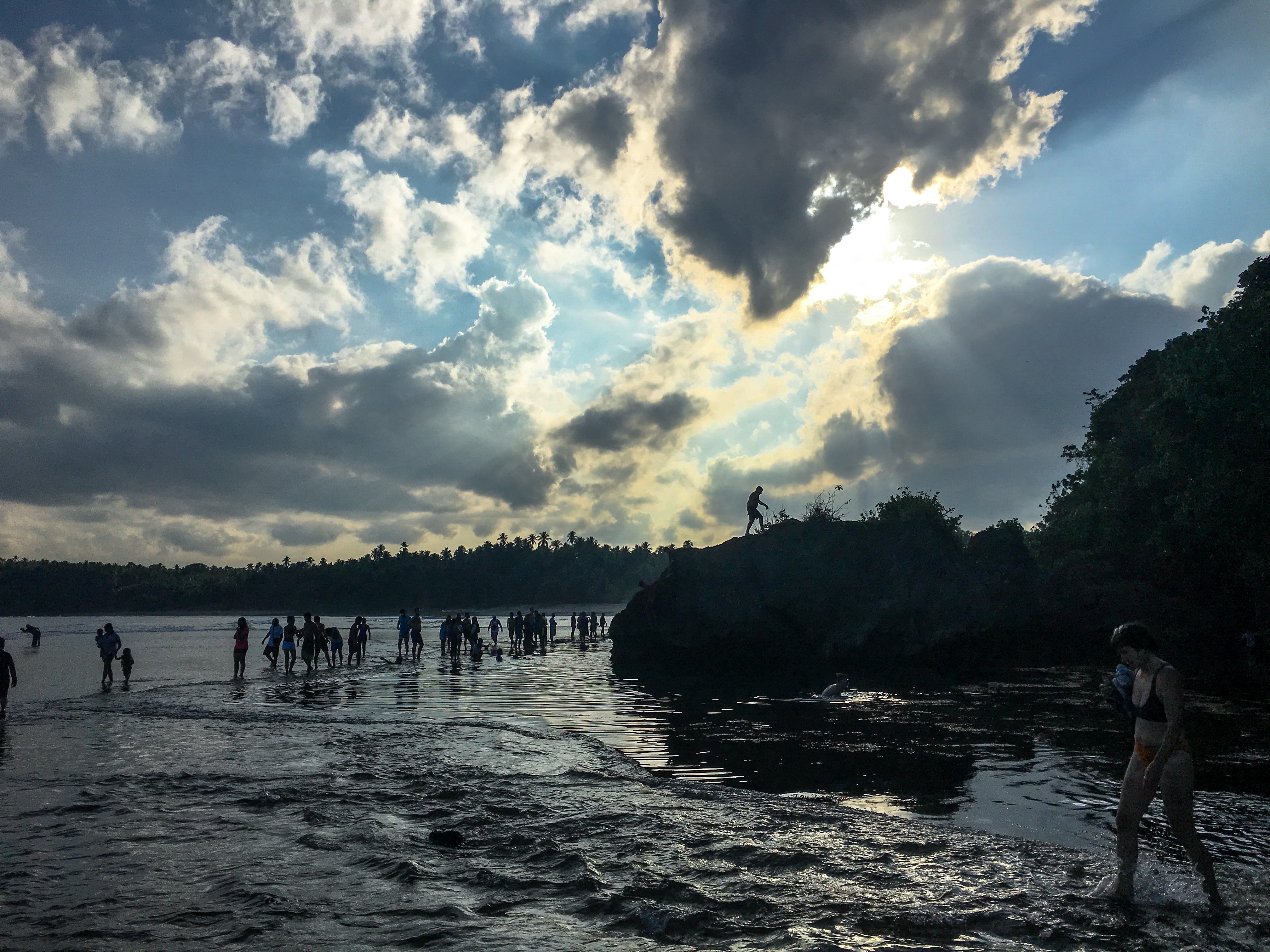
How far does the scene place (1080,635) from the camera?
34000mm

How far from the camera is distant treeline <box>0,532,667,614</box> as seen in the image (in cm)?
15625

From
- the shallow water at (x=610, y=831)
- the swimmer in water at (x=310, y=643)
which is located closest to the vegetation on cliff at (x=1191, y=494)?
the shallow water at (x=610, y=831)

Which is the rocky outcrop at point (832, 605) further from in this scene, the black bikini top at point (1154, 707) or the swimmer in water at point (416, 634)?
the black bikini top at point (1154, 707)

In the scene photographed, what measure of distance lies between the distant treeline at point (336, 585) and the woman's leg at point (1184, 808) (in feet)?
499

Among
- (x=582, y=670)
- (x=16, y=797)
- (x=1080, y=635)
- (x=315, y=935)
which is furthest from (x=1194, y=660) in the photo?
(x=16, y=797)

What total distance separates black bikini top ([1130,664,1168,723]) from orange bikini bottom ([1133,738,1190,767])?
0.21 meters

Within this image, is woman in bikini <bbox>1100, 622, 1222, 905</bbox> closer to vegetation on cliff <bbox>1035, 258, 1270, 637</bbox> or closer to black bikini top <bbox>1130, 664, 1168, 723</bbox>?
black bikini top <bbox>1130, 664, 1168, 723</bbox>

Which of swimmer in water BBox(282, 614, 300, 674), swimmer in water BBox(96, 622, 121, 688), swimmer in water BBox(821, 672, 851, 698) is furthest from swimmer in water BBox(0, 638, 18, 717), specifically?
swimmer in water BBox(821, 672, 851, 698)

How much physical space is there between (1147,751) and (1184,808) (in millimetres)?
485

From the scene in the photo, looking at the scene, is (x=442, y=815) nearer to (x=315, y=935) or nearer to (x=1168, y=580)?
(x=315, y=935)

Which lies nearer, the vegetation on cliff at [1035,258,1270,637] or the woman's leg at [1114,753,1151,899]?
the woman's leg at [1114,753,1151,899]

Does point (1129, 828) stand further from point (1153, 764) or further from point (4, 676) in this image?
point (4, 676)

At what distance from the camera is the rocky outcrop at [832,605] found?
3189 centimetres

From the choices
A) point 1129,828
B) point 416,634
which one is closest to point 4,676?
point 416,634
